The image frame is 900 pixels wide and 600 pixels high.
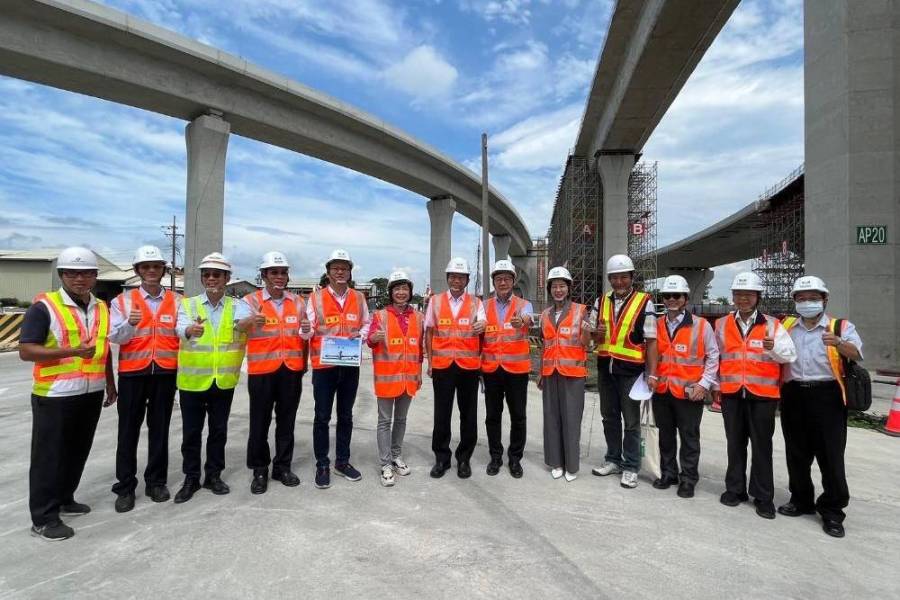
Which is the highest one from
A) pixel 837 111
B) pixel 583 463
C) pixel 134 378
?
pixel 837 111

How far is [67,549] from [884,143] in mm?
16145

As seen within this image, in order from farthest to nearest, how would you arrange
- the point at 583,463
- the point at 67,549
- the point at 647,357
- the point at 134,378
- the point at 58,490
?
1. the point at 583,463
2. the point at 647,357
3. the point at 134,378
4. the point at 58,490
5. the point at 67,549

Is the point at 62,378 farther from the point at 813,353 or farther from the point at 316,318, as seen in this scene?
the point at 813,353

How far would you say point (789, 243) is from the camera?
32.0 m

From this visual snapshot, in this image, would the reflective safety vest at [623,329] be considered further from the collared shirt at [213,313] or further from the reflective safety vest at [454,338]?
the collared shirt at [213,313]

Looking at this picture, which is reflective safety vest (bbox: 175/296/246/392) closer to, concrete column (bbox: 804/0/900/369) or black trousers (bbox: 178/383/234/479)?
black trousers (bbox: 178/383/234/479)

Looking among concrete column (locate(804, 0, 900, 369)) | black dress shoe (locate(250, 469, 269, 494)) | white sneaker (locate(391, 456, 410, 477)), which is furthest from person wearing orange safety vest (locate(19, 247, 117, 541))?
concrete column (locate(804, 0, 900, 369))

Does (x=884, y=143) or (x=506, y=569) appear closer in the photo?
(x=506, y=569)

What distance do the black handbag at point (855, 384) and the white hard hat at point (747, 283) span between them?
630mm

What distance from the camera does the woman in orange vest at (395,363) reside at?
4668 mm

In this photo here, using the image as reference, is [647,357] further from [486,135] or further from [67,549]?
[486,135]

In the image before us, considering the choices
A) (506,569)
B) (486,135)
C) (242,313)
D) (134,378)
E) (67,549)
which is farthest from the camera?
(486,135)

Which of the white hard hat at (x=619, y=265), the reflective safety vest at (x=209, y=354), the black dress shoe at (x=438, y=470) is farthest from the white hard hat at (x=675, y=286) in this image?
the reflective safety vest at (x=209, y=354)

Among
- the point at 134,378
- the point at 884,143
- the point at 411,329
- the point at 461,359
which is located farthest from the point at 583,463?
the point at 884,143
